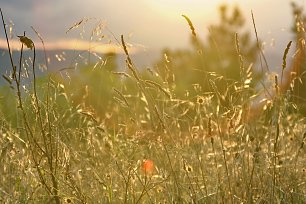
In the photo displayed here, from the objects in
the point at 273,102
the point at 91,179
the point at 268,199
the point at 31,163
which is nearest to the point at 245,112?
the point at 273,102

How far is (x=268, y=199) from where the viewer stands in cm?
279

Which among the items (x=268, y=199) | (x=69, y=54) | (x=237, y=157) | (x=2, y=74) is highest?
(x=69, y=54)

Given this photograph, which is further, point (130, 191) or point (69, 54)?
point (69, 54)

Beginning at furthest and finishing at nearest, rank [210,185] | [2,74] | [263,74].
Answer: [210,185]
[263,74]
[2,74]

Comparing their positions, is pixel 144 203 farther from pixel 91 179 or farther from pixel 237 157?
→ pixel 237 157

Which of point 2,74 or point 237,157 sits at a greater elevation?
point 2,74

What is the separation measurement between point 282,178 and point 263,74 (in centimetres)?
59

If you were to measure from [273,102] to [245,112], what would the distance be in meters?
0.37

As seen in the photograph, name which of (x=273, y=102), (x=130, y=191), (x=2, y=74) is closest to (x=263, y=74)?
(x=273, y=102)

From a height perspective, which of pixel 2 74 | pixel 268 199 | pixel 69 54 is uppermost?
pixel 69 54

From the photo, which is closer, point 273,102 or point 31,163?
point 273,102

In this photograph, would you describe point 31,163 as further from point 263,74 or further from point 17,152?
point 263,74

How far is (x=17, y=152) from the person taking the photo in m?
3.26

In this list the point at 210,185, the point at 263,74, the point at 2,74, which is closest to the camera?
the point at 2,74
